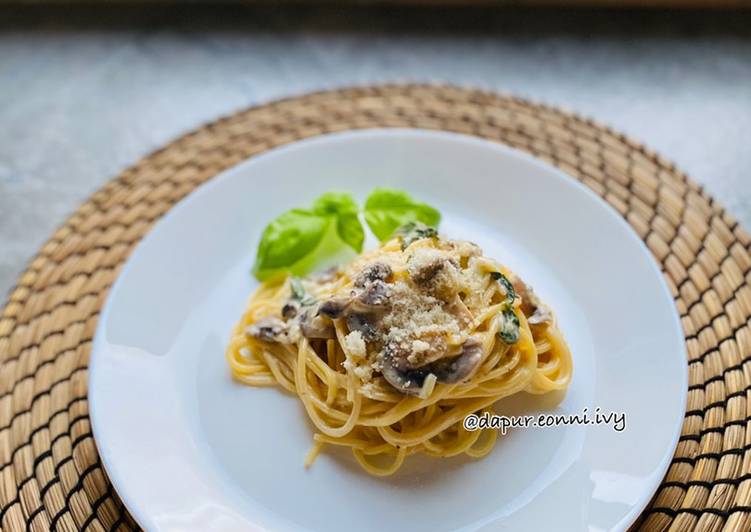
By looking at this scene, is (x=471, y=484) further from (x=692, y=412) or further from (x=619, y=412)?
(x=692, y=412)

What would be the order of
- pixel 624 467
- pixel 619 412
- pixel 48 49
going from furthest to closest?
pixel 48 49
pixel 619 412
pixel 624 467

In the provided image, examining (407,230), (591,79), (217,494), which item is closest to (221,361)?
(217,494)

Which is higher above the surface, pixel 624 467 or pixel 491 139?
pixel 491 139

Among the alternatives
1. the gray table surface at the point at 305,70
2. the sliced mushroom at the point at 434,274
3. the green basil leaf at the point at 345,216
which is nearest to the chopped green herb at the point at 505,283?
the sliced mushroom at the point at 434,274

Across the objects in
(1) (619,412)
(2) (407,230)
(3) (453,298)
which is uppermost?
(2) (407,230)

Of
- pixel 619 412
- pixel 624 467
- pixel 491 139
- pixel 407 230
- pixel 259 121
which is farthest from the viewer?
pixel 259 121

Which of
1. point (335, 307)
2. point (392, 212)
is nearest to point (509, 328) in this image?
point (335, 307)

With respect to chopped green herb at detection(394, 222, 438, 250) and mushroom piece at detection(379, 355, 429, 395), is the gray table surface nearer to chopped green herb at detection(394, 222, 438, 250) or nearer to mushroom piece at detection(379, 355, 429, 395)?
chopped green herb at detection(394, 222, 438, 250)
